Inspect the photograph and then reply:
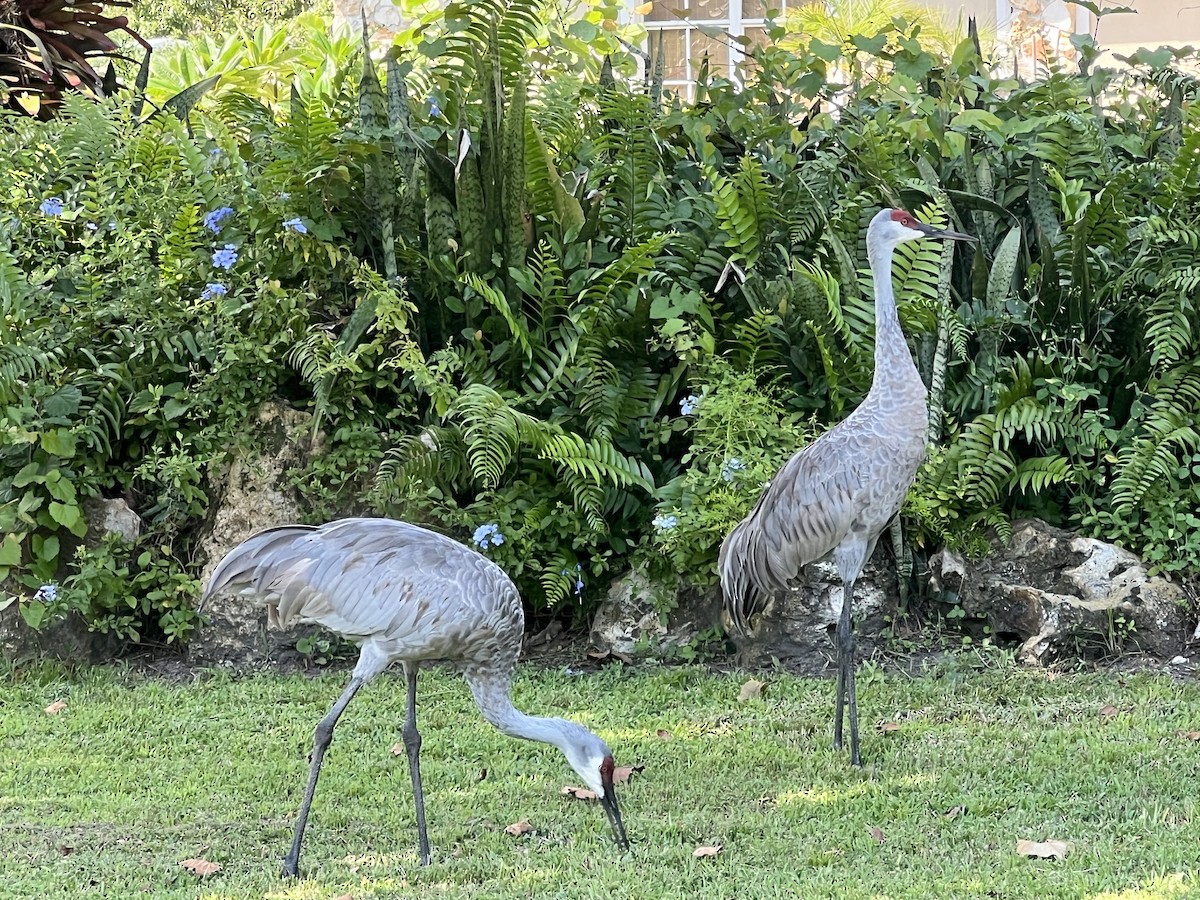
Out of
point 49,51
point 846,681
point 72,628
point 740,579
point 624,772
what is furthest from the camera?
point 49,51

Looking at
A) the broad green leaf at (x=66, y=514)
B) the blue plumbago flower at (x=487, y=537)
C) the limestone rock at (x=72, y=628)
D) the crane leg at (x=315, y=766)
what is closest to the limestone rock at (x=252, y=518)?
the limestone rock at (x=72, y=628)

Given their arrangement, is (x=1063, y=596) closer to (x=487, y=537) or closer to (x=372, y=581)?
(x=487, y=537)

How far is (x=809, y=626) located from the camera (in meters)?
6.31

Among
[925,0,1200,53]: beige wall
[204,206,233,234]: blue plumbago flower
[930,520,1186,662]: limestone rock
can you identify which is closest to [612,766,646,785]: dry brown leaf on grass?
[930,520,1186,662]: limestone rock

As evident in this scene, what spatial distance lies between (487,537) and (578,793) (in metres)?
1.81

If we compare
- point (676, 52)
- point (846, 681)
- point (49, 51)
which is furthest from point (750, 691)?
point (676, 52)

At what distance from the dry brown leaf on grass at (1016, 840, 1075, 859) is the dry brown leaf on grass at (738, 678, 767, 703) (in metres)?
1.85

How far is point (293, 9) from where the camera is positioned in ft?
56.9

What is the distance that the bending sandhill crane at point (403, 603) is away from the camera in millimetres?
4367

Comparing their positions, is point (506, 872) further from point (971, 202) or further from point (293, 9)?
point (293, 9)

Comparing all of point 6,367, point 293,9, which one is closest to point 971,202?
point 6,367

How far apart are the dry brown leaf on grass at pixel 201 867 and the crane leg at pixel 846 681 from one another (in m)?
2.29

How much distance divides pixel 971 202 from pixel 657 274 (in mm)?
1576

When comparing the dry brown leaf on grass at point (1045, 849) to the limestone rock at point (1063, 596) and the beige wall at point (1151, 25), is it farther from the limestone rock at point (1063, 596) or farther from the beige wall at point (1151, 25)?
the beige wall at point (1151, 25)
